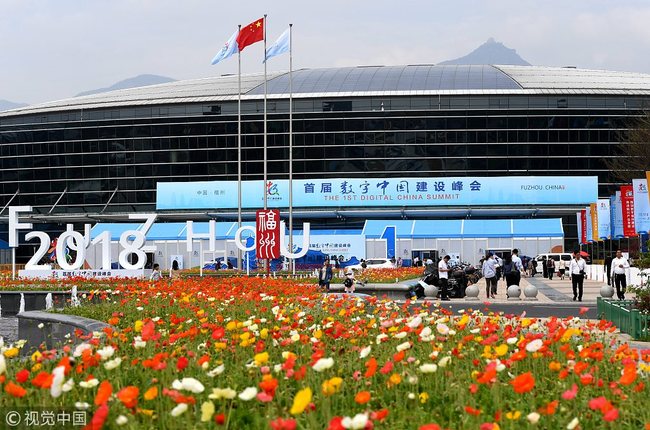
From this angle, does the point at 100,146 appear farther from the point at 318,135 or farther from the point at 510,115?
the point at 510,115

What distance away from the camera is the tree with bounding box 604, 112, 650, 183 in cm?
6494

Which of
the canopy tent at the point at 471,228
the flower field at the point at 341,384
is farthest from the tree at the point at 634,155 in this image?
the flower field at the point at 341,384

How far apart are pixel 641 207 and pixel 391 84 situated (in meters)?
56.3

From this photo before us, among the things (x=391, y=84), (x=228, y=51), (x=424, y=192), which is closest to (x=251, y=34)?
(x=228, y=51)

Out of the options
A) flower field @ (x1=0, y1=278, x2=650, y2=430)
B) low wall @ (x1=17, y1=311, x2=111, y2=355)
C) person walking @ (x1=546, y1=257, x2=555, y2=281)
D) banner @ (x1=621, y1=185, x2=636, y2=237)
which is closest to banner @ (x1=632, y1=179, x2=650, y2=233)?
banner @ (x1=621, y1=185, x2=636, y2=237)

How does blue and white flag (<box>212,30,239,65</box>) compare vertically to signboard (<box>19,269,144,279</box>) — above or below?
above

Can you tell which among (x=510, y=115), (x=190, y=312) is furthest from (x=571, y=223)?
(x=190, y=312)

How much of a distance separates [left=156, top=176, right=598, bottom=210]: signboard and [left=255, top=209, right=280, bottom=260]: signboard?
40.0 metres

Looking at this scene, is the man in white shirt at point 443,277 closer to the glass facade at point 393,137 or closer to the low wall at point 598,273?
the low wall at point 598,273

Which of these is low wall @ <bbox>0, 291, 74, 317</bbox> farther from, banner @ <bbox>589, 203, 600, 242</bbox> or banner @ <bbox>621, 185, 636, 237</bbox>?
banner @ <bbox>589, 203, 600, 242</bbox>

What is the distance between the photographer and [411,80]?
9369 centimetres

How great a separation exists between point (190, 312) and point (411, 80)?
79605 millimetres

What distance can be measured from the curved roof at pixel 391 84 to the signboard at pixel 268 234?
1767 inches

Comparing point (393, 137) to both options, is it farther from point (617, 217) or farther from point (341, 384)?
point (341, 384)
